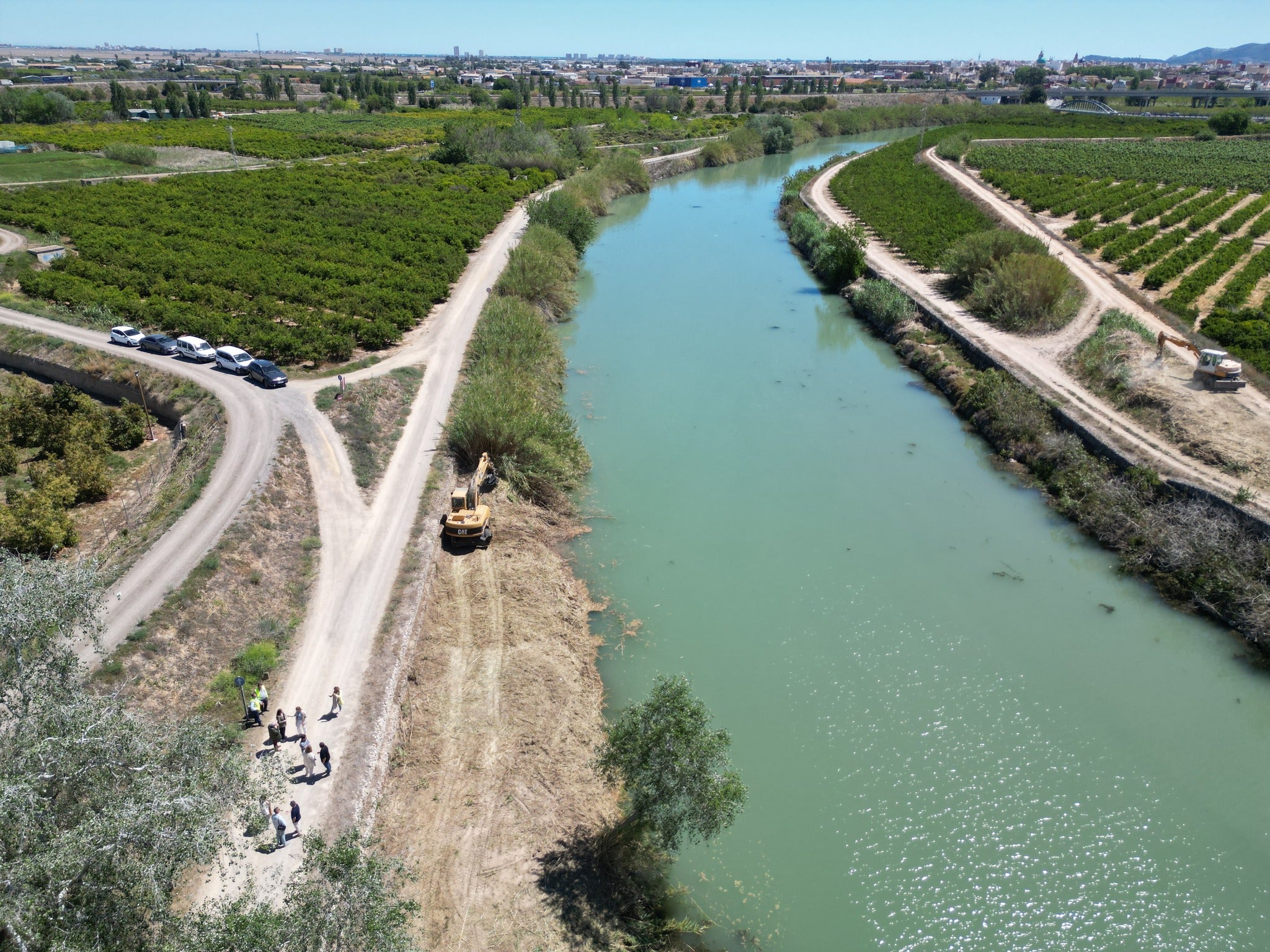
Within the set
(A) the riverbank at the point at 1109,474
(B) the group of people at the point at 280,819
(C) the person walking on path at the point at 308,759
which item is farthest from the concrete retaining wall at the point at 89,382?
(A) the riverbank at the point at 1109,474

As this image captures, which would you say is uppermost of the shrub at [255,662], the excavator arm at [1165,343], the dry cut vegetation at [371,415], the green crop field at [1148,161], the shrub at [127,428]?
the green crop field at [1148,161]

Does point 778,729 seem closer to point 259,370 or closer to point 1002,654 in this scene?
point 1002,654

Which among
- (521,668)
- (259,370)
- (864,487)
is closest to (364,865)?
(521,668)

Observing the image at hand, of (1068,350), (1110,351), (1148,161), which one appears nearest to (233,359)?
(1068,350)

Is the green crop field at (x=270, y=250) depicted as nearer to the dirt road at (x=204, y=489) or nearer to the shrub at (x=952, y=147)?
the dirt road at (x=204, y=489)

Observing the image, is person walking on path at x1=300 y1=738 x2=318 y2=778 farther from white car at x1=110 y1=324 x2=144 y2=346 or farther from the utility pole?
white car at x1=110 y1=324 x2=144 y2=346

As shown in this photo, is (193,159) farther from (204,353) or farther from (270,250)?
(204,353)
